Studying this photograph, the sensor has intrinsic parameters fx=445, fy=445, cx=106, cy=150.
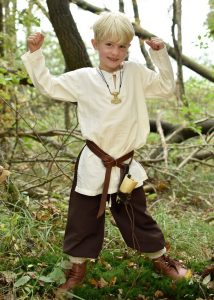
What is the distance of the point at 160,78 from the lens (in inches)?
105

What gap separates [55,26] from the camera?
165 inches

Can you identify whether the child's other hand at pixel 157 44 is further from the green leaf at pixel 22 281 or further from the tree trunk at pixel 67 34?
the tree trunk at pixel 67 34

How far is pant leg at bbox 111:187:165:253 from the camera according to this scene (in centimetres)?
281

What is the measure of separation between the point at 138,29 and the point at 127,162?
→ 3833 mm

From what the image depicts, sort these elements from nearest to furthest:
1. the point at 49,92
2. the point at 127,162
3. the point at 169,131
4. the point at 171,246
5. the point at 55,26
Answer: the point at 49,92, the point at 127,162, the point at 171,246, the point at 55,26, the point at 169,131

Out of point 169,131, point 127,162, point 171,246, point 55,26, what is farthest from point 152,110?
point 127,162

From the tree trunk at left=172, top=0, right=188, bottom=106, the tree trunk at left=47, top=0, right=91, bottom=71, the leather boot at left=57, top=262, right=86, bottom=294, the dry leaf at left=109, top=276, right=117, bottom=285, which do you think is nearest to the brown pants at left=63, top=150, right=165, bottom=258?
the leather boot at left=57, top=262, right=86, bottom=294

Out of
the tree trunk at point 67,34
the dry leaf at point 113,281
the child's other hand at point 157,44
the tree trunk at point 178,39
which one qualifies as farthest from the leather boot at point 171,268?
the tree trunk at point 178,39

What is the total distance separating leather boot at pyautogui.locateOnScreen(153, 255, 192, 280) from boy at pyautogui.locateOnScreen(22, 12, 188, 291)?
6.2 inches

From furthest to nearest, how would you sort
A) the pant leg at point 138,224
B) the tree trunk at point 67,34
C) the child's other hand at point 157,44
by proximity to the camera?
the tree trunk at point 67,34 → the pant leg at point 138,224 → the child's other hand at point 157,44

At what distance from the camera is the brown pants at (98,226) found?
2.71 metres

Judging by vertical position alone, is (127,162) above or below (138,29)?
below

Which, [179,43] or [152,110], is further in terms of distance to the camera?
[152,110]

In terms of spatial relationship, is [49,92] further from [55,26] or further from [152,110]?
[152,110]
